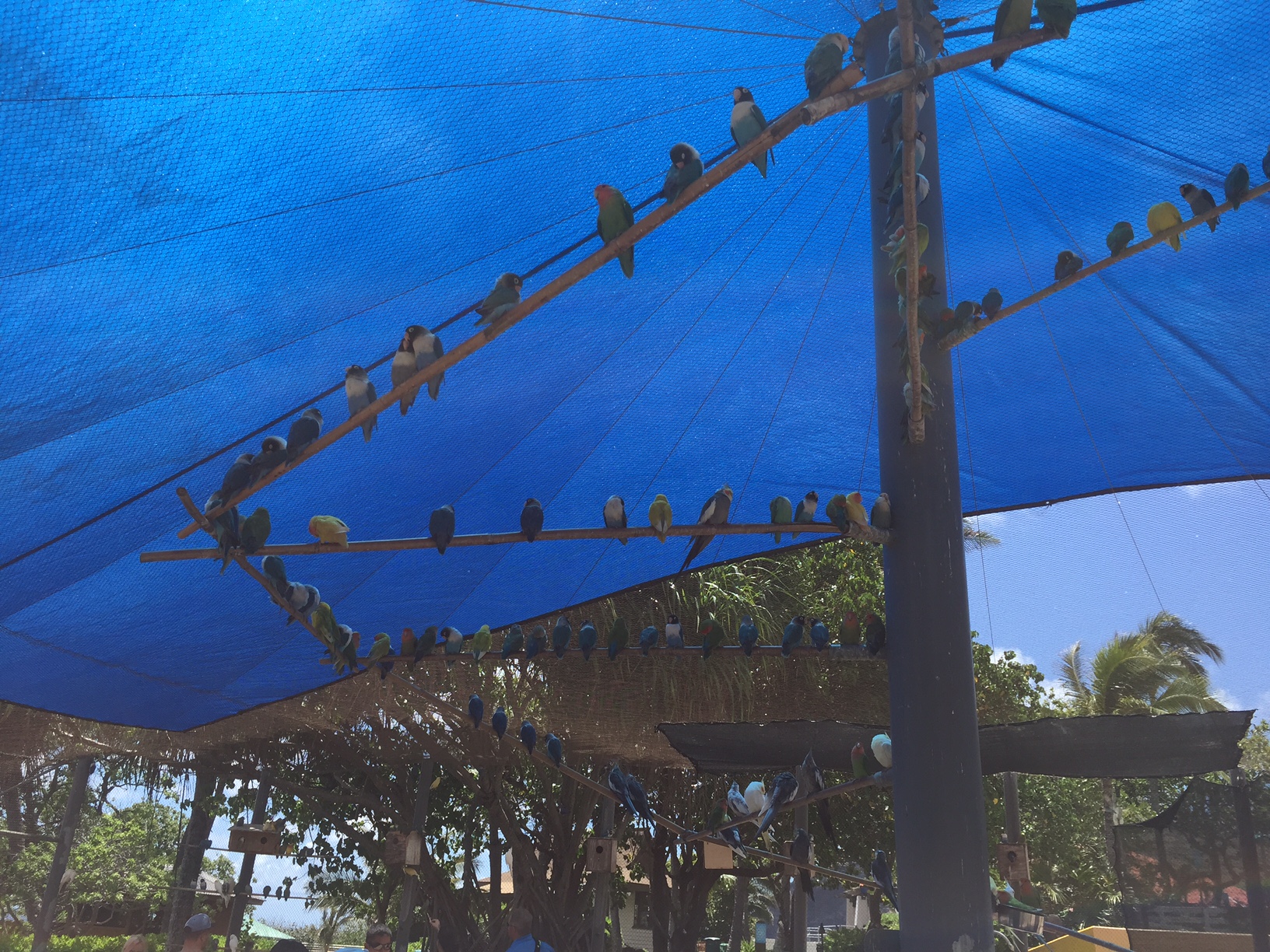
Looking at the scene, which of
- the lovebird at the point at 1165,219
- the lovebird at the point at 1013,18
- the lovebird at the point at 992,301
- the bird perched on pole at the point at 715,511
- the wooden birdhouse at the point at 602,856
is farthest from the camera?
the wooden birdhouse at the point at 602,856

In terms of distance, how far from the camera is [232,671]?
5176 mm

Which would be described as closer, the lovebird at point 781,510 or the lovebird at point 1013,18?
the lovebird at point 1013,18

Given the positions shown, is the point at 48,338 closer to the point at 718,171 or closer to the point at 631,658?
the point at 718,171

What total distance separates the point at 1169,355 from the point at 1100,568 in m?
2.79

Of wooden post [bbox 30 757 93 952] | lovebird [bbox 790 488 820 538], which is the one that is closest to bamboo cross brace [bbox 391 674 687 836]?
lovebird [bbox 790 488 820 538]

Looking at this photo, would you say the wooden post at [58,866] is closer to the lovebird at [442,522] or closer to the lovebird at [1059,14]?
the lovebird at [442,522]

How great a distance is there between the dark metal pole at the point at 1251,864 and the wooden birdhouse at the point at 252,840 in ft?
21.5

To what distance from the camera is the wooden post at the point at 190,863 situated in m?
7.98

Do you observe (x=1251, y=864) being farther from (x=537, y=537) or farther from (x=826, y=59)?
(x=826, y=59)

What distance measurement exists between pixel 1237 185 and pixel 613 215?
2002mm

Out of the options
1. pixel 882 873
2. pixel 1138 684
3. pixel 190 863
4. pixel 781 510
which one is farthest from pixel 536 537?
pixel 1138 684

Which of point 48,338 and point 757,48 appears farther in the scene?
point 757,48

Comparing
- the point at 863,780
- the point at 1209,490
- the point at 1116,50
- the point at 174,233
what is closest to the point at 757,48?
A: the point at 1116,50

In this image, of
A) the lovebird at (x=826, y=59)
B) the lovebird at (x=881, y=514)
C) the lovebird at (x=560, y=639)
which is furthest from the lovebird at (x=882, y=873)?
the lovebird at (x=826, y=59)
